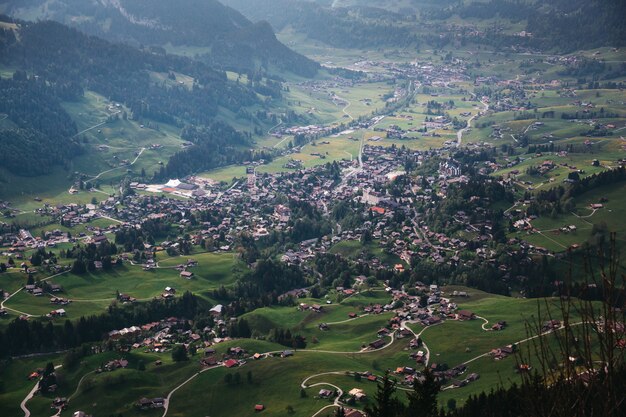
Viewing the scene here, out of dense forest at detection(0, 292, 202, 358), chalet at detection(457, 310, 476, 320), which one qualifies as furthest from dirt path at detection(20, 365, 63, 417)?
chalet at detection(457, 310, 476, 320)

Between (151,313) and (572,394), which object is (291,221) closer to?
(151,313)

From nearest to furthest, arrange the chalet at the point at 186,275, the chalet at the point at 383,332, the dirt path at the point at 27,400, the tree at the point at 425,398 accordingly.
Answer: the tree at the point at 425,398, the dirt path at the point at 27,400, the chalet at the point at 383,332, the chalet at the point at 186,275

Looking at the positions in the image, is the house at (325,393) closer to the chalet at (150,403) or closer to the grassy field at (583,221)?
the chalet at (150,403)

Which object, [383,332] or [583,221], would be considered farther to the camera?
[583,221]

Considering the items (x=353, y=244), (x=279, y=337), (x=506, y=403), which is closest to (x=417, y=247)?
(x=353, y=244)

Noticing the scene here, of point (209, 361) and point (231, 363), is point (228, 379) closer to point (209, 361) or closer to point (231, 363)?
point (231, 363)

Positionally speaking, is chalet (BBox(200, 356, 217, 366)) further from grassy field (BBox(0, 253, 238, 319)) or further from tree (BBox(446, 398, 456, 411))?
tree (BBox(446, 398, 456, 411))

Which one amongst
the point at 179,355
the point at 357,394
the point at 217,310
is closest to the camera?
the point at 357,394

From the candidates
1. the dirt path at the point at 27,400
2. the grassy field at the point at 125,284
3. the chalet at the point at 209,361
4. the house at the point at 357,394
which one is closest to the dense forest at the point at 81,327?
the grassy field at the point at 125,284

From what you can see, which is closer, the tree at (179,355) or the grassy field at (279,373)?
the grassy field at (279,373)

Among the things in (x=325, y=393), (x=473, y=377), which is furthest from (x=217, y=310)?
(x=473, y=377)

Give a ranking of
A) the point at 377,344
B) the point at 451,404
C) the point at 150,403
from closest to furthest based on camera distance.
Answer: the point at 451,404
the point at 150,403
the point at 377,344
